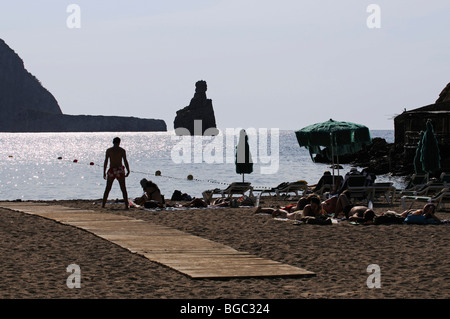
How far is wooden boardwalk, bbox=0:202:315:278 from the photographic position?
26.9 feet

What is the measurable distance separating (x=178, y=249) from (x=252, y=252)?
3.10ft

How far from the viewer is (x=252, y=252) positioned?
973 cm

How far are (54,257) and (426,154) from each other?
15914 millimetres

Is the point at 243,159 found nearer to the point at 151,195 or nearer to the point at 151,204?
the point at 151,195

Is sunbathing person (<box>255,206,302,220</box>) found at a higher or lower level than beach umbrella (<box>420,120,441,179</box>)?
lower

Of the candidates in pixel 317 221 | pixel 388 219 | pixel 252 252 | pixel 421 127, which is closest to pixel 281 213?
pixel 317 221

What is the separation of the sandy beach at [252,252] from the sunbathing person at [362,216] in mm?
209

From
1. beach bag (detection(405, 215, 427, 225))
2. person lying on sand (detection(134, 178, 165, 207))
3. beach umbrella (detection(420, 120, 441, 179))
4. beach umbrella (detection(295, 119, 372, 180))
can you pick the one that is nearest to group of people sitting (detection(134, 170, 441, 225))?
beach bag (detection(405, 215, 427, 225))

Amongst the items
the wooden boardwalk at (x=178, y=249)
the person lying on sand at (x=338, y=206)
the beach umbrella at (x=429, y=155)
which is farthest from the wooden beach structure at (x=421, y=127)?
the wooden boardwalk at (x=178, y=249)

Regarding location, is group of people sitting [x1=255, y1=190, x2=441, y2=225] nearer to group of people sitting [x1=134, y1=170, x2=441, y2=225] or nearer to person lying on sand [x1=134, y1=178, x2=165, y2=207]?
group of people sitting [x1=134, y1=170, x2=441, y2=225]

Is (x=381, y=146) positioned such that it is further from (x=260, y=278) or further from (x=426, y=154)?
(x=260, y=278)

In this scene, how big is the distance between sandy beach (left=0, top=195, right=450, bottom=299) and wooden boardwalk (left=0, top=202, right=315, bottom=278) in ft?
0.62

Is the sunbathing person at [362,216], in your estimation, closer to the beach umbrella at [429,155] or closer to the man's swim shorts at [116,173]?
the man's swim shorts at [116,173]

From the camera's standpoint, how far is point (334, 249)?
392 inches
